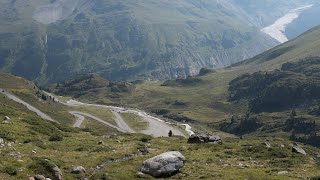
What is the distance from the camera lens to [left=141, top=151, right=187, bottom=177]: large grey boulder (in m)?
50.3

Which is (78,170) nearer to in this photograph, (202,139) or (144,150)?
(144,150)

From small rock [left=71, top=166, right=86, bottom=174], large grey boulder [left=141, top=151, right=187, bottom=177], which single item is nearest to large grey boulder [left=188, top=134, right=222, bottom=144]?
large grey boulder [left=141, top=151, right=187, bottom=177]

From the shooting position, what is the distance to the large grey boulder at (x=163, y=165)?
50.3 metres

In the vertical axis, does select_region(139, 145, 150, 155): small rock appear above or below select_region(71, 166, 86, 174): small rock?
below

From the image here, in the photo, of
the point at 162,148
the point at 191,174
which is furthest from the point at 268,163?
the point at 162,148

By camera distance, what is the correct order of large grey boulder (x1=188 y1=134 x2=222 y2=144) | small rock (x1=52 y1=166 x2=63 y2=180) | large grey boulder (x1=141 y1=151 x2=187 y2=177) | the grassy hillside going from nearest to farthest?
small rock (x1=52 y1=166 x2=63 y2=180) < the grassy hillside < large grey boulder (x1=141 y1=151 x2=187 y2=177) < large grey boulder (x1=188 y1=134 x2=222 y2=144)

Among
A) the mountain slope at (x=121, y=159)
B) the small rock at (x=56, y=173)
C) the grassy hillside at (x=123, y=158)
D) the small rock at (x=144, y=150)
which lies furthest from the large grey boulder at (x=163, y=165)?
the small rock at (x=144, y=150)

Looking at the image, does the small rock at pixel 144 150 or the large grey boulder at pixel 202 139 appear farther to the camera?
the large grey boulder at pixel 202 139

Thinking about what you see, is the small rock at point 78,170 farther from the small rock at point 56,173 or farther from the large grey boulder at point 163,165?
the large grey boulder at point 163,165

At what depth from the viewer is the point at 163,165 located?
5081 cm

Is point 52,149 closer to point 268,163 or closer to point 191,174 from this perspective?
point 191,174

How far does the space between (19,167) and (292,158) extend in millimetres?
35540

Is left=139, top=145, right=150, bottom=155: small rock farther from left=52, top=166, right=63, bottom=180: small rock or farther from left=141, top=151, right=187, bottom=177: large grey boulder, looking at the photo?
left=52, top=166, right=63, bottom=180: small rock

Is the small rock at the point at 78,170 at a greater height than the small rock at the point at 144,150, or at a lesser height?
greater
